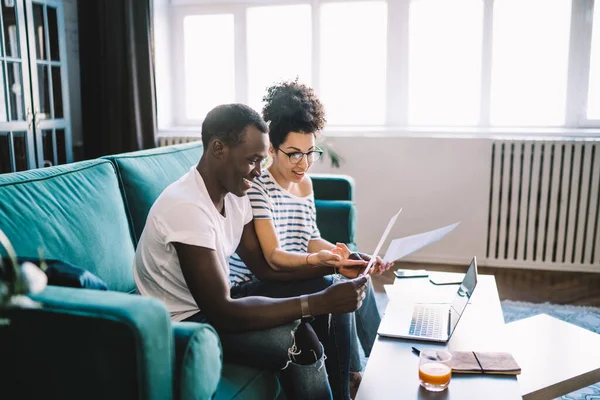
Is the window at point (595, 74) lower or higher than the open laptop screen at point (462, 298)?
higher

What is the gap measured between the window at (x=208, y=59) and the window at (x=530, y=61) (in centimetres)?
189

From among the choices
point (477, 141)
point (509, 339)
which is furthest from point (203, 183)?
point (477, 141)

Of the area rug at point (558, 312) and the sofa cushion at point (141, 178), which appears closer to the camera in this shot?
the sofa cushion at point (141, 178)

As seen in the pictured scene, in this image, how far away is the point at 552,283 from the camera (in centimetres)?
310

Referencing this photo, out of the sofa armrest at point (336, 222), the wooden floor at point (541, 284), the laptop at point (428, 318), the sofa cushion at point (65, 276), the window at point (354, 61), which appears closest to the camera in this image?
the sofa cushion at point (65, 276)

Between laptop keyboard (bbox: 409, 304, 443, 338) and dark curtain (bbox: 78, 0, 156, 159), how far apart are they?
8.55ft

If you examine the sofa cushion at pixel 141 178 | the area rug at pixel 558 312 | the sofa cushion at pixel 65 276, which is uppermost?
the sofa cushion at pixel 141 178

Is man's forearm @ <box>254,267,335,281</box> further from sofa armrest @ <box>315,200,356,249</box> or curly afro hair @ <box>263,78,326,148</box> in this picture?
sofa armrest @ <box>315,200,356,249</box>

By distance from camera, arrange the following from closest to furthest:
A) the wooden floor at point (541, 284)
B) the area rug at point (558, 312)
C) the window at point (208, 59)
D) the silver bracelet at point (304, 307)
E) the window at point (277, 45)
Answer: the silver bracelet at point (304, 307) → the area rug at point (558, 312) → the wooden floor at point (541, 284) → the window at point (277, 45) → the window at point (208, 59)

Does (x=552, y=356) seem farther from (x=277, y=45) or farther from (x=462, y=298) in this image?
(x=277, y=45)

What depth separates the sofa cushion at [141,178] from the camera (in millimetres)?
1752

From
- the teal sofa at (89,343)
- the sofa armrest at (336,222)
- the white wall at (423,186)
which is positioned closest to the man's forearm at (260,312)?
the teal sofa at (89,343)

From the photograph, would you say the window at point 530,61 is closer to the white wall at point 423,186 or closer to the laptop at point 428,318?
the white wall at point 423,186

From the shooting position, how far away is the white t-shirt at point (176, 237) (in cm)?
122
